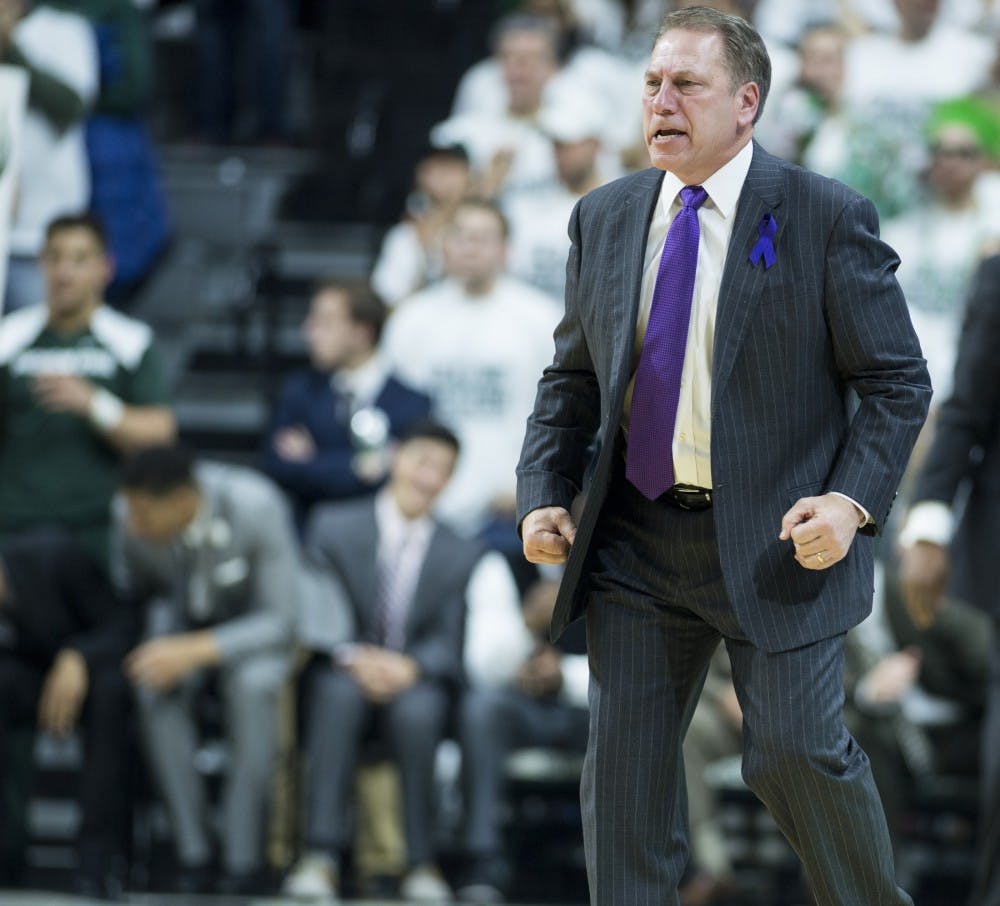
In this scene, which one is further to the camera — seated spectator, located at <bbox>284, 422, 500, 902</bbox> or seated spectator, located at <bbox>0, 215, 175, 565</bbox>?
seated spectator, located at <bbox>0, 215, 175, 565</bbox>

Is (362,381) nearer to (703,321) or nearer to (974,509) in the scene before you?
(974,509)

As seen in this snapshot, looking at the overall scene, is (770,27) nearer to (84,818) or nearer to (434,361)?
(434,361)

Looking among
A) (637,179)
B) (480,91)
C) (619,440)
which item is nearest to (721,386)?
(619,440)

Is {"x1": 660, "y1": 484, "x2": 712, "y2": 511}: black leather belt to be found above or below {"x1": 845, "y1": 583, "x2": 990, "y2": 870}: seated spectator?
above

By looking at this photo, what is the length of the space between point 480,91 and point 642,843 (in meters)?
5.97

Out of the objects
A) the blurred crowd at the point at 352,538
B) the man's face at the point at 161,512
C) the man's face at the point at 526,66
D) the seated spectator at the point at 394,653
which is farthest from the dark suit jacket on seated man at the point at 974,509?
the man's face at the point at 526,66

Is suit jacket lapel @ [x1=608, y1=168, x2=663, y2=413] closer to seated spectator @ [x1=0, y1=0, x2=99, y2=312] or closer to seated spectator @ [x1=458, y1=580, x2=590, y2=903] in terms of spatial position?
seated spectator @ [x1=458, y1=580, x2=590, y2=903]

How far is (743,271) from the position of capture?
10.8 feet

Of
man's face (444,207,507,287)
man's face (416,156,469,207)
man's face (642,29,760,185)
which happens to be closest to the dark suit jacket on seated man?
man's face (642,29,760,185)

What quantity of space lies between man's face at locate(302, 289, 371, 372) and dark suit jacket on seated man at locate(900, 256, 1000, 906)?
2956mm

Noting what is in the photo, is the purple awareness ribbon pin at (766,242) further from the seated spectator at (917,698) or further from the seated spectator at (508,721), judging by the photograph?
the seated spectator at (917,698)

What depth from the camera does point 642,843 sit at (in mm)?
3400

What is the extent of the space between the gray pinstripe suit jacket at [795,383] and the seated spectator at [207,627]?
10.9ft

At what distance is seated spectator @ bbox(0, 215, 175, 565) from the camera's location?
689cm
